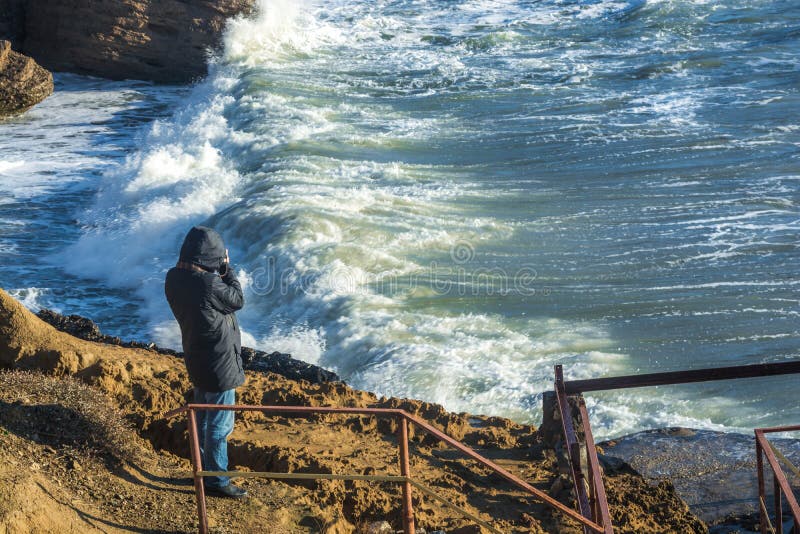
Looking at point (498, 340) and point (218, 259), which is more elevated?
point (218, 259)

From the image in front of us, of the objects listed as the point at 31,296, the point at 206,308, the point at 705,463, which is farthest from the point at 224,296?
the point at 31,296

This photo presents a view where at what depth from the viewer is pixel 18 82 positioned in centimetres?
2228

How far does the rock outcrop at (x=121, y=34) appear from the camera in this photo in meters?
24.5

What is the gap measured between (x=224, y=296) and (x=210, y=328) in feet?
0.62

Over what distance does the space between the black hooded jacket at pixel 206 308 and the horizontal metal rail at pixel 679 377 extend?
73.1 inches

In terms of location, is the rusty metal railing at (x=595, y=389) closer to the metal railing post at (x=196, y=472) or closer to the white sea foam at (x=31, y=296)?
the metal railing post at (x=196, y=472)

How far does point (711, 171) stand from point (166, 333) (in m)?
8.85

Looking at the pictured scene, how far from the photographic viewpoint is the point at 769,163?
15031mm

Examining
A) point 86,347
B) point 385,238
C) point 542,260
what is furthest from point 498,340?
point 86,347

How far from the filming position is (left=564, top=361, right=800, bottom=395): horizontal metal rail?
466cm

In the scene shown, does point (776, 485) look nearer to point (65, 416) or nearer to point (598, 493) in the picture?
point (598, 493)

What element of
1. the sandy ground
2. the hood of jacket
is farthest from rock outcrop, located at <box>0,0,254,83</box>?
the hood of jacket

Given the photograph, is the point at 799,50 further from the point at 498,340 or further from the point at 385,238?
the point at 498,340

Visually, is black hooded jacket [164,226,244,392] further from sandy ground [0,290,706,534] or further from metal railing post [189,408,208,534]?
sandy ground [0,290,706,534]
